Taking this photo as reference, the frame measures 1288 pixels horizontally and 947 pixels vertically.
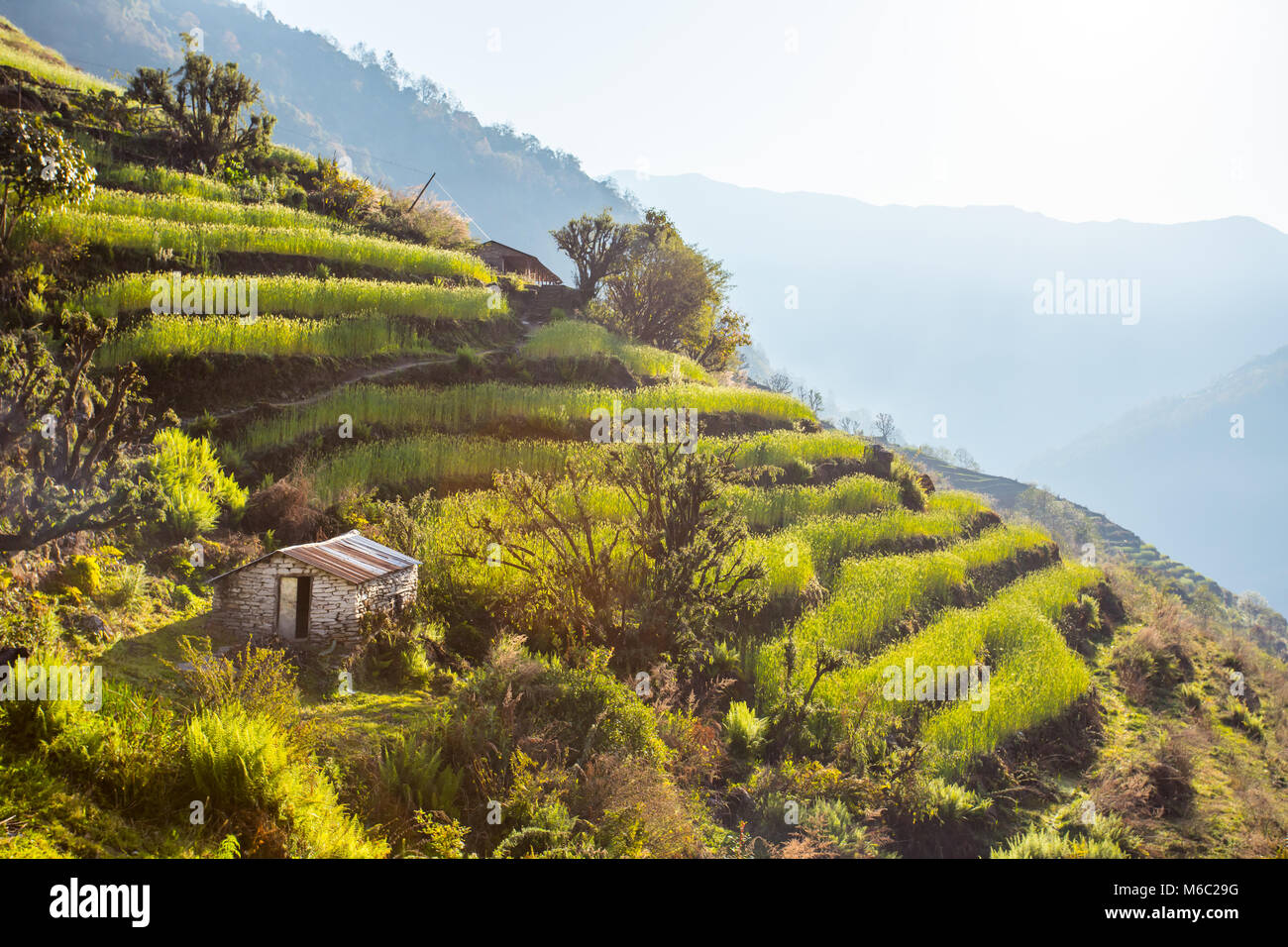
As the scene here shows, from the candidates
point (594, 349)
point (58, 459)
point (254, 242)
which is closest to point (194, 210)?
point (254, 242)

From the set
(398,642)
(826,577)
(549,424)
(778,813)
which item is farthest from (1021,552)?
(398,642)

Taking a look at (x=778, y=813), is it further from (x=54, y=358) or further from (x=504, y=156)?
(x=504, y=156)

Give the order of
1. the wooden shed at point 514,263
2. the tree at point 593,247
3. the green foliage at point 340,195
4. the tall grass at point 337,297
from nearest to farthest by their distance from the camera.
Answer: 1. the tall grass at point 337,297
2. the green foliage at point 340,195
3. the tree at point 593,247
4. the wooden shed at point 514,263

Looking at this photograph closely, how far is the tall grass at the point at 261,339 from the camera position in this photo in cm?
1416

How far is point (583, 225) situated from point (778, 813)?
30619 mm

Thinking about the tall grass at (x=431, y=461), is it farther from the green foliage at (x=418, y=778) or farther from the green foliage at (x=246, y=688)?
the green foliage at (x=418, y=778)

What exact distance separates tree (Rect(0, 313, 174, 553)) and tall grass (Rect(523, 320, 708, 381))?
46.7 feet

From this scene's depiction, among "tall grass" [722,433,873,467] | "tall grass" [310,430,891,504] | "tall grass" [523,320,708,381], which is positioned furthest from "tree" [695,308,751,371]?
"tall grass" [310,430,891,504]

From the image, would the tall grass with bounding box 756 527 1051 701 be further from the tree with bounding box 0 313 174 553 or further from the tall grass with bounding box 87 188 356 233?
the tall grass with bounding box 87 188 356 233

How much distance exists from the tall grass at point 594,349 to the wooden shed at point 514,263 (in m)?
10.9

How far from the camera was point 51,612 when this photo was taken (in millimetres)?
6891

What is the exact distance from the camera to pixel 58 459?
8.70 meters

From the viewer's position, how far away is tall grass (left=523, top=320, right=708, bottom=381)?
77.4 feet

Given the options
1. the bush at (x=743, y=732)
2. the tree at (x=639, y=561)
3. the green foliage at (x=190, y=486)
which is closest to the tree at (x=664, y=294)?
the tree at (x=639, y=561)
